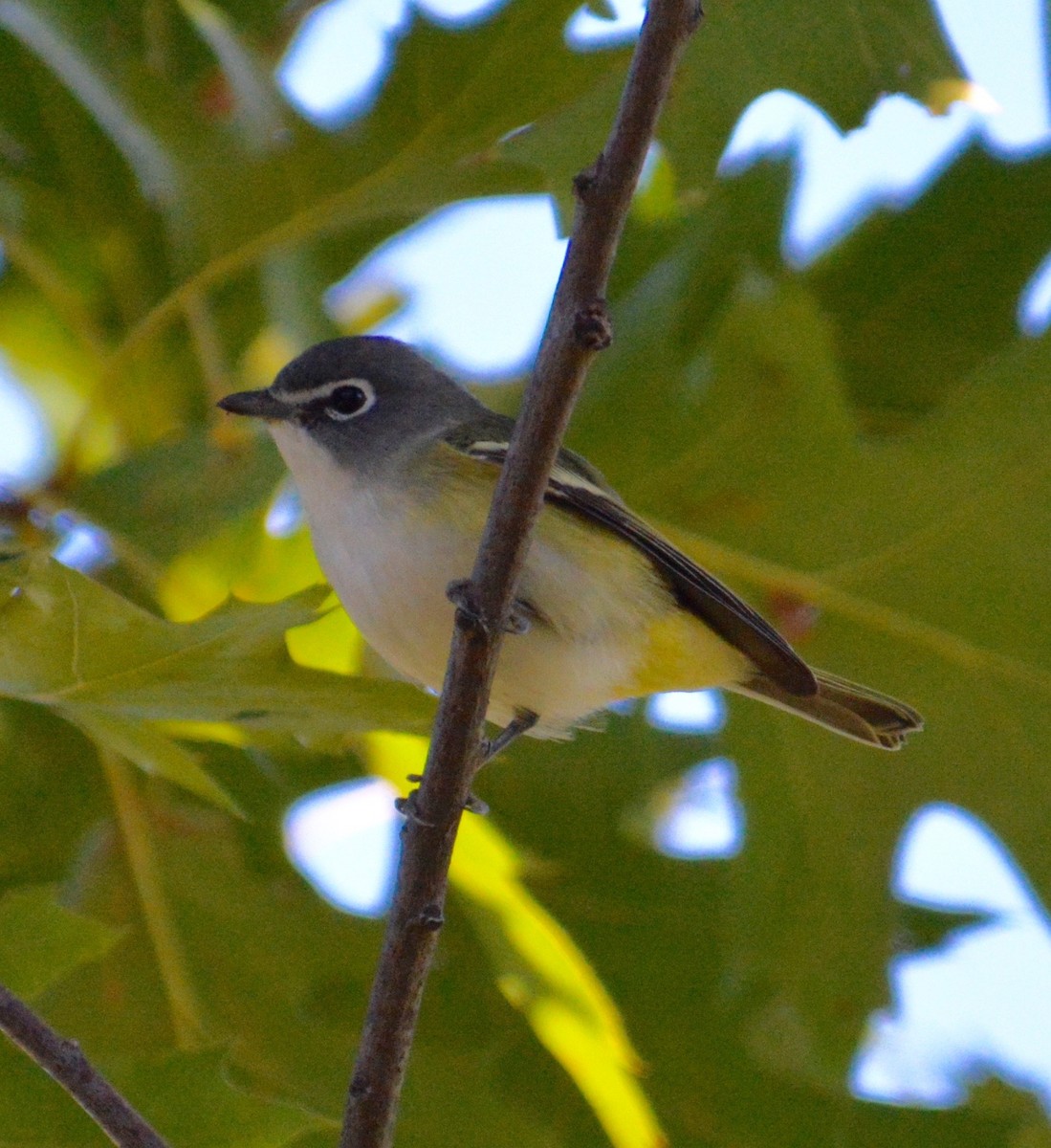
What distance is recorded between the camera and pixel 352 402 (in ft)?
12.3

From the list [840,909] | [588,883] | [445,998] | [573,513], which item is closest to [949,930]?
[840,909]

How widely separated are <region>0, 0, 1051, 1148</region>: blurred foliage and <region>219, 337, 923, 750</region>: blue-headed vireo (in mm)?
397

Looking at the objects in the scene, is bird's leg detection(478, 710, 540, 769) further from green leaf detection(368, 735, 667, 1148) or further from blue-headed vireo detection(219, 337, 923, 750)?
green leaf detection(368, 735, 667, 1148)

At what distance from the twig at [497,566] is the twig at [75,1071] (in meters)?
0.32

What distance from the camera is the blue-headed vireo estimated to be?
3156 millimetres

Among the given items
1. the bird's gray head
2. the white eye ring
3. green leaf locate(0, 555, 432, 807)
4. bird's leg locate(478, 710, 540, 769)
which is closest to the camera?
green leaf locate(0, 555, 432, 807)

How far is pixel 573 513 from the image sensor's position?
3.29 meters

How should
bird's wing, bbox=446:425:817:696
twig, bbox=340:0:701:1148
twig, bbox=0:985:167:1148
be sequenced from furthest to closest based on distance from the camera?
bird's wing, bbox=446:425:817:696
twig, bbox=0:985:167:1148
twig, bbox=340:0:701:1148

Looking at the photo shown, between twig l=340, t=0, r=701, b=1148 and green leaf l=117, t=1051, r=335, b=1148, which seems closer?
twig l=340, t=0, r=701, b=1148

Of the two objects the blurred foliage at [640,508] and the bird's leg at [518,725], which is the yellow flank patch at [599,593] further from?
the blurred foliage at [640,508]

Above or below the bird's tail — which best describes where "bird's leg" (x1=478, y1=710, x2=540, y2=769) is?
below

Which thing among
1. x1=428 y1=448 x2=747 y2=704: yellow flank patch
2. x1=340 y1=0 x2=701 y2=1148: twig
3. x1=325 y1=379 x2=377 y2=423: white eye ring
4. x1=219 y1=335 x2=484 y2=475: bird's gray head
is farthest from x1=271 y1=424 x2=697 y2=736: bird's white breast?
x1=340 y1=0 x2=701 y2=1148: twig

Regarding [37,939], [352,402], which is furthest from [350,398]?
[37,939]

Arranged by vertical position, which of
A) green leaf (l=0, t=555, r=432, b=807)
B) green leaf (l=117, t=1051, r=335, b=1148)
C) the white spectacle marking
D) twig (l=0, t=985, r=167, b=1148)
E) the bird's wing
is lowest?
twig (l=0, t=985, r=167, b=1148)
